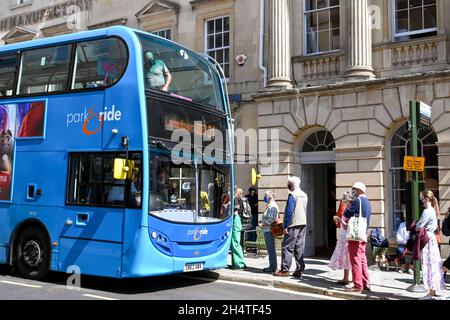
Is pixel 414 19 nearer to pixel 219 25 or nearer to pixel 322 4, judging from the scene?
pixel 322 4

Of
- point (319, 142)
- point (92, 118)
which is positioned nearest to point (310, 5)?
point (319, 142)

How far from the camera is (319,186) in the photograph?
57.8 ft

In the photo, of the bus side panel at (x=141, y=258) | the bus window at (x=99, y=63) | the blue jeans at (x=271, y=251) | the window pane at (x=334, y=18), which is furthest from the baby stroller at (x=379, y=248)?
the bus window at (x=99, y=63)

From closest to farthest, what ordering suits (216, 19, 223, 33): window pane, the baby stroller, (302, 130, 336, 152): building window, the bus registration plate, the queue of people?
the queue of people → the bus registration plate → the baby stroller → (302, 130, 336, 152): building window → (216, 19, 223, 33): window pane

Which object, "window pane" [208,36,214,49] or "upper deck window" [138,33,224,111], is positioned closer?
"upper deck window" [138,33,224,111]

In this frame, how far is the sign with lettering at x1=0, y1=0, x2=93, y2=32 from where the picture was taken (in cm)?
2280

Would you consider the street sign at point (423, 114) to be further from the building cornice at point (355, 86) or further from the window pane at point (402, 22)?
the window pane at point (402, 22)

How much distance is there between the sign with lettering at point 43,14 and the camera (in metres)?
22.8

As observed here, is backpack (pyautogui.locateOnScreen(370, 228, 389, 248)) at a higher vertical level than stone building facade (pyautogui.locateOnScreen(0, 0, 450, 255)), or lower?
lower

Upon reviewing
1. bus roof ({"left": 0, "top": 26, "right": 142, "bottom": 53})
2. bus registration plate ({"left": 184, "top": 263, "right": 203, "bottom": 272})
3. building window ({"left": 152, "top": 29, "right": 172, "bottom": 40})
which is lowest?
bus registration plate ({"left": 184, "top": 263, "right": 203, "bottom": 272})

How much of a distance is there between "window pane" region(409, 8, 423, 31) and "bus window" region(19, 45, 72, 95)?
9501 millimetres

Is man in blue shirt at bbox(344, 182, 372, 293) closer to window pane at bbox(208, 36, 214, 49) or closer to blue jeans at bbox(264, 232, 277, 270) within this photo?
blue jeans at bbox(264, 232, 277, 270)

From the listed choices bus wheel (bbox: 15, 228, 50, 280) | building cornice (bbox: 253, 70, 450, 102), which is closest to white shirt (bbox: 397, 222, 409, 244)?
building cornice (bbox: 253, 70, 450, 102)

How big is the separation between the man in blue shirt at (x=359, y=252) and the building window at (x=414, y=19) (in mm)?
6805
